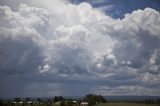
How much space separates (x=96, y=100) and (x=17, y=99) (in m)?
29.8

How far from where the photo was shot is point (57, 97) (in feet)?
294

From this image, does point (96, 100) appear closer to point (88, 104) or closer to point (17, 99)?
point (88, 104)

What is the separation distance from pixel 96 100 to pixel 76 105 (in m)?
11.3

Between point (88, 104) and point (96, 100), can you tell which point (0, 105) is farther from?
point (96, 100)

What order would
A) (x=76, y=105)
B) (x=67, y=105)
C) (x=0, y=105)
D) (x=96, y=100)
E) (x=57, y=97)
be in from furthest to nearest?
(x=57, y=97), (x=96, y=100), (x=76, y=105), (x=67, y=105), (x=0, y=105)

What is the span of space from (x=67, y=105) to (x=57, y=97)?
24.5 metres

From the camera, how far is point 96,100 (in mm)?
79688

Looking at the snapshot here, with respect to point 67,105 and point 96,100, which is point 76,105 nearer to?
point 67,105

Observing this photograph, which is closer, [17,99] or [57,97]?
[57,97]

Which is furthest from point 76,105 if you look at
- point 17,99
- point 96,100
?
point 17,99

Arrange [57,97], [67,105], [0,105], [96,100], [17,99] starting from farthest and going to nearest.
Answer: [17,99] < [57,97] < [96,100] < [67,105] < [0,105]

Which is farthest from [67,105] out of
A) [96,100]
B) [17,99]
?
[17,99]

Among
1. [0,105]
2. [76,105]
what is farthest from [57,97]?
[0,105]

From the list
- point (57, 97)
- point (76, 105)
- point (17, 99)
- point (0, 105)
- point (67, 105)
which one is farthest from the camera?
point (17, 99)
